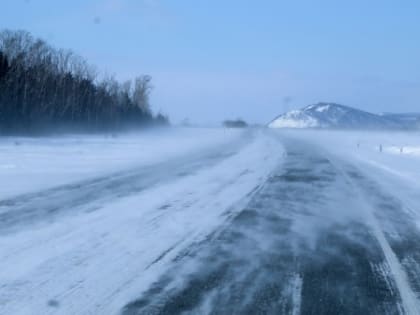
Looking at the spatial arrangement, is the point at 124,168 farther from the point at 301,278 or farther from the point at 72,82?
the point at 72,82

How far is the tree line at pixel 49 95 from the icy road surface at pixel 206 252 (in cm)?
2927

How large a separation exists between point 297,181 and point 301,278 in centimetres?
798

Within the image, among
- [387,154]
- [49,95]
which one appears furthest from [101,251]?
[49,95]

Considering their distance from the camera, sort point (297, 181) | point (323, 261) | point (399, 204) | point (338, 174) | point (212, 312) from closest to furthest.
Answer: point (212, 312)
point (323, 261)
point (399, 204)
point (297, 181)
point (338, 174)

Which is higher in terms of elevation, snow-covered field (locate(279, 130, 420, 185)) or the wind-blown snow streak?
the wind-blown snow streak

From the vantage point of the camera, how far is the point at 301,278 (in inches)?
181

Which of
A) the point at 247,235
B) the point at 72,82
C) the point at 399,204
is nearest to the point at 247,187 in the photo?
the point at 399,204

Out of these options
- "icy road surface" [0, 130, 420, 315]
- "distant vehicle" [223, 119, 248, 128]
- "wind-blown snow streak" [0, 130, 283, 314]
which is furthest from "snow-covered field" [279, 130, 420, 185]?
"distant vehicle" [223, 119, 248, 128]

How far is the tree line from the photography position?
119ft

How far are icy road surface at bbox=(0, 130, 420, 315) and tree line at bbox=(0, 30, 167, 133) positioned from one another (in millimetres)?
29266

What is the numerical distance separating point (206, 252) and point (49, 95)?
40239 millimetres

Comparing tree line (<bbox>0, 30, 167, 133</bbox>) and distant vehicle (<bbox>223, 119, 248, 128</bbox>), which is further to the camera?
distant vehicle (<bbox>223, 119, 248, 128</bbox>)

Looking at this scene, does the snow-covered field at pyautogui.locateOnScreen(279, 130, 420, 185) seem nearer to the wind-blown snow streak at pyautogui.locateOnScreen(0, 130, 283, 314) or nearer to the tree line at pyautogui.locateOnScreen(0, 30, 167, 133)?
the wind-blown snow streak at pyautogui.locateOnScreen(0, 130, 283, 314)

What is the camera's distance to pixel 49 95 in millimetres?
42219
